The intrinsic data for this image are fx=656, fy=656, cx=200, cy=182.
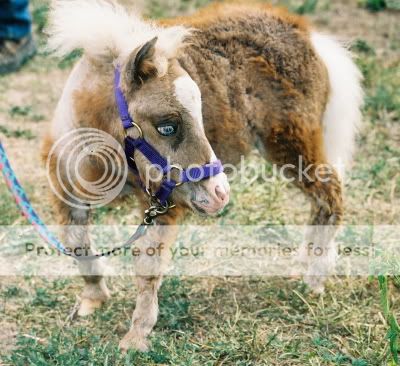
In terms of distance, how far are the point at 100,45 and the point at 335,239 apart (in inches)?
80.2

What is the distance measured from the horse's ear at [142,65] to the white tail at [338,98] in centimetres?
132

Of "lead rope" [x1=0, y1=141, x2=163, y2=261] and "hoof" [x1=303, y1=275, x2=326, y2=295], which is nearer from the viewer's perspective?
"lead rope" [x1=0, y1=141, x2=163, y2=261]

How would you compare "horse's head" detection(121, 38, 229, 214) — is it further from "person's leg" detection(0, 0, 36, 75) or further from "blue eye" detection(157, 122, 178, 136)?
"person's leg" detection(0, 0, 36, 75)

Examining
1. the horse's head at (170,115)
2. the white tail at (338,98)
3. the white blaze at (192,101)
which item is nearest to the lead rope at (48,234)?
the horse's head at (170,115)

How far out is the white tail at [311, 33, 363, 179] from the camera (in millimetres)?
3979

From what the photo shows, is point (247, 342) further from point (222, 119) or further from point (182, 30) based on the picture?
point (182, 30)

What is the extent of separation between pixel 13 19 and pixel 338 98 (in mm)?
3804

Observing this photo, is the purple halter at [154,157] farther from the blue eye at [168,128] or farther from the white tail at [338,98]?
the white tail at [338,98]

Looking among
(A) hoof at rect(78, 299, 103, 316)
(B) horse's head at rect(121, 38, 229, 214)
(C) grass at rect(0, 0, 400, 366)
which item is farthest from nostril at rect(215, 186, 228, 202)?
(A) hoof at rect(78, 299, 103, 316)

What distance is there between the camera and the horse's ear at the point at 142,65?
2.90m

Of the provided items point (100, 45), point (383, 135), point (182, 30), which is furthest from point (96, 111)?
point (383, 135)

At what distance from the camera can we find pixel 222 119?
141 inches

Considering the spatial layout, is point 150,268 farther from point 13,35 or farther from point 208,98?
point 13,35

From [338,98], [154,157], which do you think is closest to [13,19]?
[338,98]
